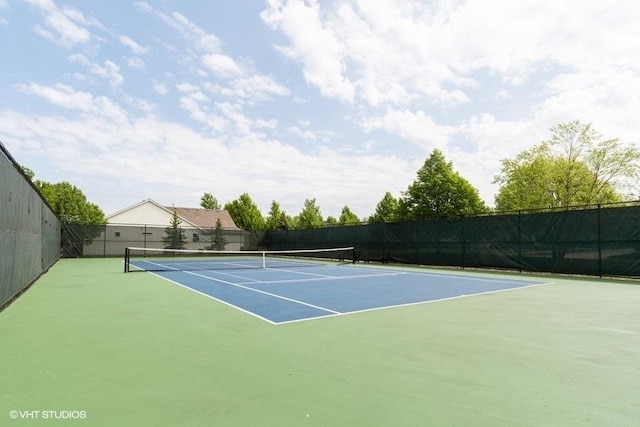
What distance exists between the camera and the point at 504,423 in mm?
2441

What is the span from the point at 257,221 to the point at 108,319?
57.2m

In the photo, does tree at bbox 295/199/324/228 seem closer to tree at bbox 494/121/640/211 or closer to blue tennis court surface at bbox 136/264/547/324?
tree at bbox 494/121/640/211

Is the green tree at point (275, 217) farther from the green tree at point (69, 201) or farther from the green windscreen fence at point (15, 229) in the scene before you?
the green windscreen fence at point (15, 229)

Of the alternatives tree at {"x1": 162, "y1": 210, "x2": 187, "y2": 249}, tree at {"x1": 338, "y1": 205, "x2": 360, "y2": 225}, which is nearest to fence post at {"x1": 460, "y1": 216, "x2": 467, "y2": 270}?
tree at {"x1": 162, "y1": 210, "x2": 187, "y2": 249}

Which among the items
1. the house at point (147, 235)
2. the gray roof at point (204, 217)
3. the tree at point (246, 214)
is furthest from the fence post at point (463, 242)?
the tree at point (246, 214)

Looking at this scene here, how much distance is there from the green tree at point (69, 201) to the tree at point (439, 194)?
4407 centimetres

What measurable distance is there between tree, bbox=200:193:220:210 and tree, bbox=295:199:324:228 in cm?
2815

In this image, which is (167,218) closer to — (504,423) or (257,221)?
(257,221)

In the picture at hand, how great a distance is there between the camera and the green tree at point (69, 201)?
5309cm

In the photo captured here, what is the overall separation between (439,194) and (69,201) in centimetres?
5218

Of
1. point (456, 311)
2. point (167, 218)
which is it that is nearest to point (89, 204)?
point (167, 218)

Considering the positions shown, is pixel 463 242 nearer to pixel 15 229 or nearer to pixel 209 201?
pixel 15 229

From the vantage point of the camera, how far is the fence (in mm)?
24109

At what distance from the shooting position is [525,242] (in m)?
14.0
